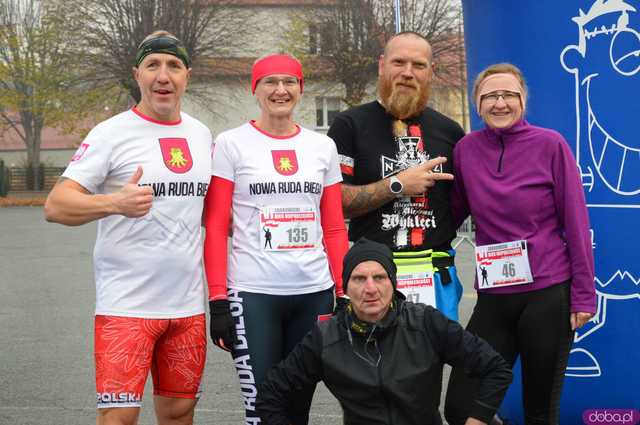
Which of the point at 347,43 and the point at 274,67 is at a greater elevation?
the point at 347,43

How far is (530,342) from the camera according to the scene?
3744 millimetres

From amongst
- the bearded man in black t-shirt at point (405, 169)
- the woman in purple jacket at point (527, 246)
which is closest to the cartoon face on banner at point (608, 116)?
the woman in purple jacket at point (527, 246)

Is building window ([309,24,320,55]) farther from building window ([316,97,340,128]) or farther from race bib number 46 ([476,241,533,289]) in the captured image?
race bib number 46 ([476,241,533,289])

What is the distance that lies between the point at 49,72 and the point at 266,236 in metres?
36.4

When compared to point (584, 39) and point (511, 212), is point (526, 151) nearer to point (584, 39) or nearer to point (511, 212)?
point (511, 212)

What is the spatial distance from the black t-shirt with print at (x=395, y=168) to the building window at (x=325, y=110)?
38.2 metres

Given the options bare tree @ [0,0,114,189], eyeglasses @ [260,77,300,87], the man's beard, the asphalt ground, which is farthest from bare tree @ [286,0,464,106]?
eyeglasses @ [260,77,300,87]

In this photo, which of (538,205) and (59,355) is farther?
(59,355)

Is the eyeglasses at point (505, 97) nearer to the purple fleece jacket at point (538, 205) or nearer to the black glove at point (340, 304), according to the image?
the purple fleece jacket at point (538, 205)

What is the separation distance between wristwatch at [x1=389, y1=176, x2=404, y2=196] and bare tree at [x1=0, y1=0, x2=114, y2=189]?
113ft

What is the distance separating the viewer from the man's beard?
3977mm

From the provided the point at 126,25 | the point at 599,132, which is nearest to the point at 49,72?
the point at 126,25

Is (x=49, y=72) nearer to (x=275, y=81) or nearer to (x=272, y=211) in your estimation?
(x=275, y=81)

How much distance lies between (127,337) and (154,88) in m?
0.96
